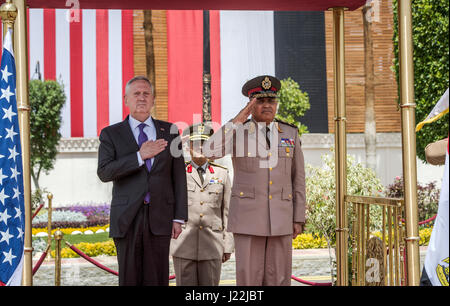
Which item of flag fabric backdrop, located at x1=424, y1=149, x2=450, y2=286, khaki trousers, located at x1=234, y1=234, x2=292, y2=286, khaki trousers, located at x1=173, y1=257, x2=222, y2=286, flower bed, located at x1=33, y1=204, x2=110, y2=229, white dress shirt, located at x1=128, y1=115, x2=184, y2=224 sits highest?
white dress shirt, located at x1=128, y1=115, x2=184, y2=224

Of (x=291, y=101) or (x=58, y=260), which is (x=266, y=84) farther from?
(x=291, y=101)

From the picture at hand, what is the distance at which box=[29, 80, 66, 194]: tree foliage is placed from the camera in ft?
55.1

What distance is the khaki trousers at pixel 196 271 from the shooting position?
14.7 feet

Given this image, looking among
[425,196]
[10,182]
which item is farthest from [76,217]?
[10,182]

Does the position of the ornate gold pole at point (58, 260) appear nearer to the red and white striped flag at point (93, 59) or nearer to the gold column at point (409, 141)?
the red and white striped flag at point (93, 59)

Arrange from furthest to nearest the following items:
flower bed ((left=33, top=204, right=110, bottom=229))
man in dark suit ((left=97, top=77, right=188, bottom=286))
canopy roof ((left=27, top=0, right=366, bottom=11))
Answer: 1. flower bed ((left=33, top=204, right=110, bottom=229))
2. canopy roof ((left=27, top=0, right=366, bottom=11))
3. man in dark suit ((left=97, top=77, right=188, bottom=286))

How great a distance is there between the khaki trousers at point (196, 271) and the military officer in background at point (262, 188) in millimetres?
653

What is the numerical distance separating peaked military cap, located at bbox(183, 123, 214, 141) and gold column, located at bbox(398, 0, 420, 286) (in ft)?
5.81

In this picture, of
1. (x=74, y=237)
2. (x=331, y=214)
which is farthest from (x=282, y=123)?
(x=74, y=237)

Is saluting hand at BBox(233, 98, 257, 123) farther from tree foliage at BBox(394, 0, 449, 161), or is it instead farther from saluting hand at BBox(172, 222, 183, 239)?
tree foliage at BBox(394, 0, 449, 161)

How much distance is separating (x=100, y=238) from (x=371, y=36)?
10622mm

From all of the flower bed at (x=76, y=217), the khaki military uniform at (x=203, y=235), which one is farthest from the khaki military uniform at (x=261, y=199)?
the flower bed at (x=76, y=217)

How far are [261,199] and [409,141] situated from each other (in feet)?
3.79

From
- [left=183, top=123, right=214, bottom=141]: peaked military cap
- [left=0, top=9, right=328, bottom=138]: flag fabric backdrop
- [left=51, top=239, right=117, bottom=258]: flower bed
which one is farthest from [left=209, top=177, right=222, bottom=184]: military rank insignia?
[left=51, top=239, right=117, bottom=258]: flower bed
